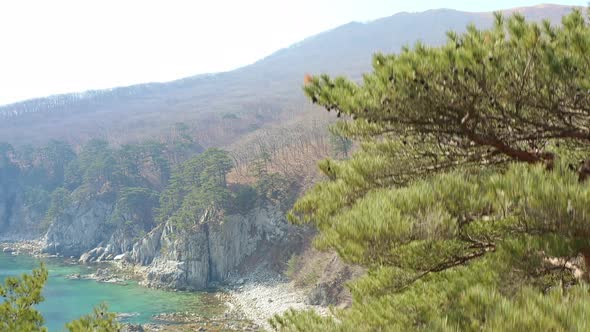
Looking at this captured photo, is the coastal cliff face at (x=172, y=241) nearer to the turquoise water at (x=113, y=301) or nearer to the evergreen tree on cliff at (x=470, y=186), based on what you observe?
the turquoise water at (x=113, y=301)

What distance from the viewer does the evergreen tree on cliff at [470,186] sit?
10.3 feet

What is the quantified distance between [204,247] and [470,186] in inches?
1727

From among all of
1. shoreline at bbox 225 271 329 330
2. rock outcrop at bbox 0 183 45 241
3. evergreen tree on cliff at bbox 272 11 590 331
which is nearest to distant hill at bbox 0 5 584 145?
rock outcrop at bbox 0 183 45 241

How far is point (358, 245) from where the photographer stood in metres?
3.76

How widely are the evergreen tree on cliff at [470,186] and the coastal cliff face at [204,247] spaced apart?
39.1 meters

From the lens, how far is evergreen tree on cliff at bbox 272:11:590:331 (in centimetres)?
312

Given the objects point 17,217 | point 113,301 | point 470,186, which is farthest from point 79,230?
point 470,186

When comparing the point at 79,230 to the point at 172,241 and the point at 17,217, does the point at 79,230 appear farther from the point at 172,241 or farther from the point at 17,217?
the point at 17,217

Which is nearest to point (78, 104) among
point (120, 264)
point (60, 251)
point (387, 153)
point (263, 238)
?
point (60, 251)

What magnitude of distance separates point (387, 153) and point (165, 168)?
70.1 m

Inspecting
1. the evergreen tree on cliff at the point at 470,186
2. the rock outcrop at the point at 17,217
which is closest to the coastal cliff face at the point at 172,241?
the rock outcrop at the point at 17,217

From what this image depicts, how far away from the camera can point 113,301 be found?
121 feet

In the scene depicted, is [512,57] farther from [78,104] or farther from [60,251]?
[78,104]

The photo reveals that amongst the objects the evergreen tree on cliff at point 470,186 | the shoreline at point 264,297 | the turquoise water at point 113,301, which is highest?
the evergreen tree on cliff at point 470,186
